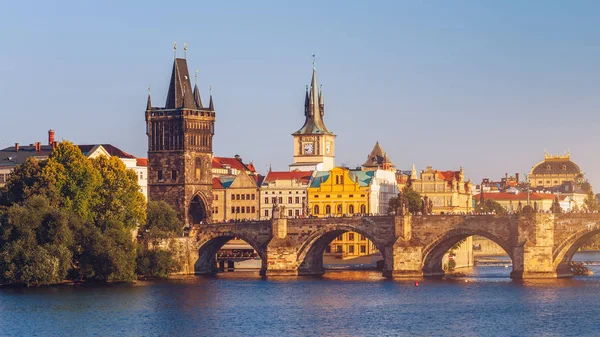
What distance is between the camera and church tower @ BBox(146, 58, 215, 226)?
155 m

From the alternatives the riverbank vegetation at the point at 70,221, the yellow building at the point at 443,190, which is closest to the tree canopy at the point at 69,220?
the riverbank vegetation at the point at 70,221

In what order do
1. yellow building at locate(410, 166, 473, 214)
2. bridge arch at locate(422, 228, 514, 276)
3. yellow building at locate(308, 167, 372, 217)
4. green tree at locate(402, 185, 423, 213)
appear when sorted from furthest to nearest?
1. yellow building at locate(410, 166, 473, 214)
2. yellow building at locate(308, 167, 372, 217)
3. green tree at locate(402, 185, 423, 213)
4. bridge arch at locate(422, 228, 514, 276)

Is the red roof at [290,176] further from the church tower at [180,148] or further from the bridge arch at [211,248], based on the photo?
the bridge arch at [211,248]

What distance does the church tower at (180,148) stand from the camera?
508ft

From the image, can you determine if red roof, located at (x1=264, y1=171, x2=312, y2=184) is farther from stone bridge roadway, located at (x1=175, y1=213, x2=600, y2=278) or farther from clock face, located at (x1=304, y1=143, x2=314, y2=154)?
stone bridge roadway, located at (x1=175, y1=213, x2=600, y2=278)

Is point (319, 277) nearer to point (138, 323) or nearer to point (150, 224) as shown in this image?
point (150, 224)

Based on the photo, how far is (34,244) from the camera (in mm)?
117500

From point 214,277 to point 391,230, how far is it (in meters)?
17.2

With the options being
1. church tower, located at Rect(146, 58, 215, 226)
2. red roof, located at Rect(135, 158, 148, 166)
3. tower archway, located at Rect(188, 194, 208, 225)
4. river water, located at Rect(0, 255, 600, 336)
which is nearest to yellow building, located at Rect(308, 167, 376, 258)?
tower archway, located at Rect(188, 194, 208, 225)

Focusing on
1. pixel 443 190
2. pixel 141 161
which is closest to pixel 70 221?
pixel 141 161

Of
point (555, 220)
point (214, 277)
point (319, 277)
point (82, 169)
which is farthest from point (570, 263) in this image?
point (82, 169)

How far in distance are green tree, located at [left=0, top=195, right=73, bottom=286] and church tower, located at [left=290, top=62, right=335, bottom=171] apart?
216 feet

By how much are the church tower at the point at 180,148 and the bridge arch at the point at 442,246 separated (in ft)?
93.7

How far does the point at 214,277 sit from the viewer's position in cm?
13875
